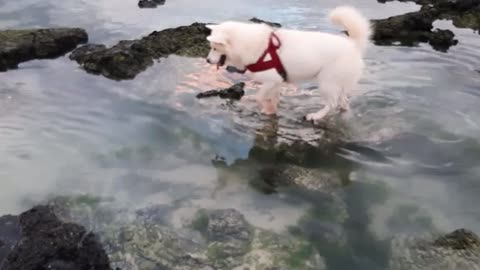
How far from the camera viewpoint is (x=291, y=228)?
18.2 feet

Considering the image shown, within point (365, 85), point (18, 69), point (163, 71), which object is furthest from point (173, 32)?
point (365, 85)

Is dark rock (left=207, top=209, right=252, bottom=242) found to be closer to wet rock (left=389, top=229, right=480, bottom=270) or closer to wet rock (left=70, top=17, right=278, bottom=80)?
wet rock (left=389, top=229, right=480, bottom=270)

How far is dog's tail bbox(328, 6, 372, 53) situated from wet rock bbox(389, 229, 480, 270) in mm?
2464

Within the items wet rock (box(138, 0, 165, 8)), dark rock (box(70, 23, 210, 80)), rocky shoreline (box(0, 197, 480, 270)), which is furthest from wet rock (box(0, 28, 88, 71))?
rocky shoreline (box(0, 197, 480, 270))

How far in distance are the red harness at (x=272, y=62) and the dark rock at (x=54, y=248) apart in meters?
2.73

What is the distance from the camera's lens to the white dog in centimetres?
659

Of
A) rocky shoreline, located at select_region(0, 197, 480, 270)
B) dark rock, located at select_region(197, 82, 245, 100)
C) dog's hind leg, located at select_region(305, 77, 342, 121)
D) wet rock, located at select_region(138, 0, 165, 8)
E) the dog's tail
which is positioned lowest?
rocky shoreline, located at select_region(0, 197, 480, 270)

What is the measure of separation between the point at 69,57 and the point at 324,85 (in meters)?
4.22

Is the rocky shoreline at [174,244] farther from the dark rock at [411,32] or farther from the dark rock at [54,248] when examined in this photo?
the dark rock at [411,32]

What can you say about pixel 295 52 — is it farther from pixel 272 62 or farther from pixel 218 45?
pixel 218 45

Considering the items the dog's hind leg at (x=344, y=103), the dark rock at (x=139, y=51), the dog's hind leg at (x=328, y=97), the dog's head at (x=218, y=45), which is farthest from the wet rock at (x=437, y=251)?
the dark rock at (x=139, y=51)

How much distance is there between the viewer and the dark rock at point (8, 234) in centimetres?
Answer: 504

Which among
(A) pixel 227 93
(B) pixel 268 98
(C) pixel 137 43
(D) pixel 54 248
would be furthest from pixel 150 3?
(D) pixel 54 248

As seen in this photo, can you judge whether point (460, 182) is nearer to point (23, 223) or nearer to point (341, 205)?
point (341, 205)
